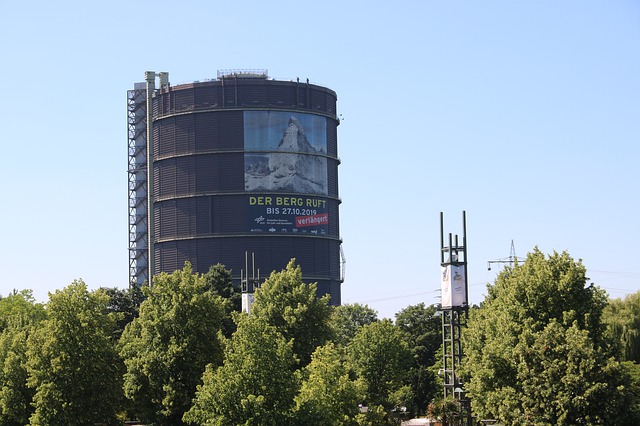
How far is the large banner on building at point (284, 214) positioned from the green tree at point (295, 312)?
6589 centimetres

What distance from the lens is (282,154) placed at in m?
139

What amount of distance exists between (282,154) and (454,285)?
8301 centimetres

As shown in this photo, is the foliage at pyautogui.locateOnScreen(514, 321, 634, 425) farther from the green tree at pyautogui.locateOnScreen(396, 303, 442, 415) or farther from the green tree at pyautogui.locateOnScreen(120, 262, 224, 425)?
the green tree at pyautogui.locateOnScreen(396, 303, 442, 415)

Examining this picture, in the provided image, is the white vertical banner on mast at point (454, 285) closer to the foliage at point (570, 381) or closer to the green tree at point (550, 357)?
the green tree at point (550, 357)

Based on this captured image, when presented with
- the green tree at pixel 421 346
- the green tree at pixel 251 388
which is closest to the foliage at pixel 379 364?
the green tree at pixel 421 346

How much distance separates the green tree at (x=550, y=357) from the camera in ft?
151

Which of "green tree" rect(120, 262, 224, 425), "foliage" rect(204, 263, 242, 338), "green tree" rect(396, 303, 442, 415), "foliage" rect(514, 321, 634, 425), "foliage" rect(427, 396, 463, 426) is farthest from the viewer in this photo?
"foliage" rect(204, 263, 242, 338)

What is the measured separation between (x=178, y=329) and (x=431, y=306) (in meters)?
43.9

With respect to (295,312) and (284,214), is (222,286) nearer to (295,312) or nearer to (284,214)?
(284,214)

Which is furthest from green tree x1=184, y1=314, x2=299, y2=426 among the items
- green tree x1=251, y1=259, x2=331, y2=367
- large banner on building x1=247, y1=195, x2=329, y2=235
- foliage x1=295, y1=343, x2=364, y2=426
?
large banner on building x1=247, y1=195, x2=329, y2=235

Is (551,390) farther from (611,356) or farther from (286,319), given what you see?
(286,319)

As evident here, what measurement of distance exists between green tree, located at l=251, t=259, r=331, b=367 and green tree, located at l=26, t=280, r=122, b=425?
11400mm

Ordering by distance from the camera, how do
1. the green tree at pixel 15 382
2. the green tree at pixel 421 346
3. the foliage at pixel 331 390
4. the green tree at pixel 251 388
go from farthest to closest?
the green tree at pixel 421 346
the green tree at pixel 15 382
the foliage at pixel 331 390
the green tree at pixel 251 388

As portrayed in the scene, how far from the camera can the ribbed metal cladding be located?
13625 cm
